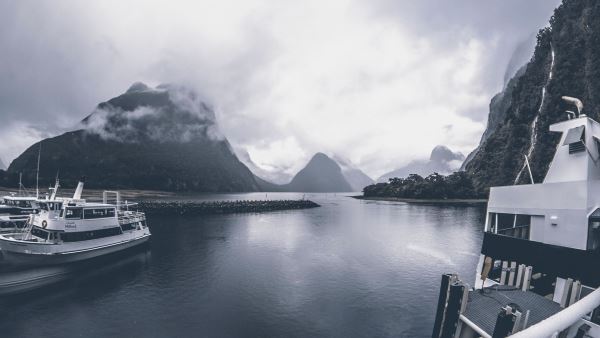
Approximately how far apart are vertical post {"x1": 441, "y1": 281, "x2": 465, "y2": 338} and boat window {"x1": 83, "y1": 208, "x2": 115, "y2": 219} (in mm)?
40606

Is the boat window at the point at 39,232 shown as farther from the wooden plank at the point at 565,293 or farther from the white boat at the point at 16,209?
the wooden plank at the point at 565,293

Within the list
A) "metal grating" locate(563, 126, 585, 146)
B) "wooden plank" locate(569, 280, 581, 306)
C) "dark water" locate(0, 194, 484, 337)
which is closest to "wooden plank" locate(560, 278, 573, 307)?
"wooden plank" locate(569, 280, 581, 306)

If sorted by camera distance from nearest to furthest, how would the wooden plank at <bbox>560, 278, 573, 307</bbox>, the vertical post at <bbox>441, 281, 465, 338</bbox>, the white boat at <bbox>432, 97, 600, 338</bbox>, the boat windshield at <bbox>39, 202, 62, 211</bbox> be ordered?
the white boat at <bbox>432, 97, 600, 338</bbox>
the vertical post at <bbox>441, 281, 465, 338</bbox>
the wooden plank at <bbox>560, 278, 573, 307</bbox>
the boat windshield at <bbox>39, 202, 62, 211</bbox>

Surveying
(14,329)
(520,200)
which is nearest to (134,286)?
(14,329)

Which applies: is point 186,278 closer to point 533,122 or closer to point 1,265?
point 1,265

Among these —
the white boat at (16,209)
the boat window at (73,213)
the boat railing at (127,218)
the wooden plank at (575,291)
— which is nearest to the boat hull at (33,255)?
the boat window at (73,213)

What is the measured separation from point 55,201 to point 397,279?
41.7 metres

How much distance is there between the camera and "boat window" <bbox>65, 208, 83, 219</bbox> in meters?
34.5

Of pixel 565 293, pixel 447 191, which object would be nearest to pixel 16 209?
pixel 565 293

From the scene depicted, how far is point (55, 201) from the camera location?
112ft

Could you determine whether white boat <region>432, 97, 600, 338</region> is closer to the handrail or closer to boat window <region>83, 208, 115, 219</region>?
the handrail

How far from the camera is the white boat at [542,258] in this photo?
12797 millimetres

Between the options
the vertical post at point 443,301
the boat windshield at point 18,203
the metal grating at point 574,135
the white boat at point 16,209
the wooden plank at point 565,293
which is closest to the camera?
the wooden plank at point 565,293

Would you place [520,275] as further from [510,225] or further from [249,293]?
[249,293]
